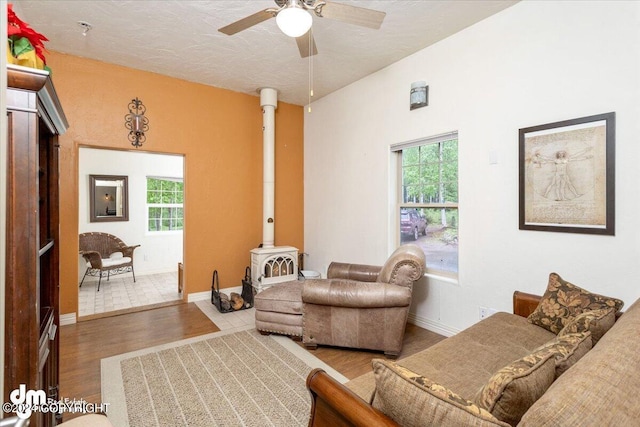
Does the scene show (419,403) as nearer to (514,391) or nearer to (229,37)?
(514,391)

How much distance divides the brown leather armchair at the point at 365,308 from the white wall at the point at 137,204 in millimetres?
4372

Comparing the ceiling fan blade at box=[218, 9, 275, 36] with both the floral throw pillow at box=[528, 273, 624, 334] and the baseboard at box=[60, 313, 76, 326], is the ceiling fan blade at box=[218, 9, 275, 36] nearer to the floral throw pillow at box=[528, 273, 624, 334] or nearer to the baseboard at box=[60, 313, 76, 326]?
the floral throw pillow at box=[528, 273, 624, 334]

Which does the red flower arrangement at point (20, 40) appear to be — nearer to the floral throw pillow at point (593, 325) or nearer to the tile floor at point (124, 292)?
the floral throw pillow at point (593, 325)

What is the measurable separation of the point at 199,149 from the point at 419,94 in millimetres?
2888

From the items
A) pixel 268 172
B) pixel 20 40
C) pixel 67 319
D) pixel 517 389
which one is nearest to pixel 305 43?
pixel 20 40

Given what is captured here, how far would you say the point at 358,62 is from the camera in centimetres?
354

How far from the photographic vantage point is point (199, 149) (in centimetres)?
420

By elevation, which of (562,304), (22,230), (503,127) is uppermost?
(503,127)

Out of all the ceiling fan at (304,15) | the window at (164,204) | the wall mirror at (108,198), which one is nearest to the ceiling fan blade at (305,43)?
the ceiling fan at (304,15)

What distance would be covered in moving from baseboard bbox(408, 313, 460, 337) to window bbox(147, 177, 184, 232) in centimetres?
466

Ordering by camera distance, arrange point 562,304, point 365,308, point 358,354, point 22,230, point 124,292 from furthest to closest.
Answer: point 124,292, point 358,354, point 365,308, point 562,304, point 22,230

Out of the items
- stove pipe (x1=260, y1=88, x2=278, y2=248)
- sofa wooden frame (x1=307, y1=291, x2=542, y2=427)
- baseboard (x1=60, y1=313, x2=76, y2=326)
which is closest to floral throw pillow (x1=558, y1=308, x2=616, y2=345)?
sofa wooden frame (x1=307, y1=291, x2=542, y2=427)

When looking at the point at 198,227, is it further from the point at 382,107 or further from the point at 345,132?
the point at 382,107

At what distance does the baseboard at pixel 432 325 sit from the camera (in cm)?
305
